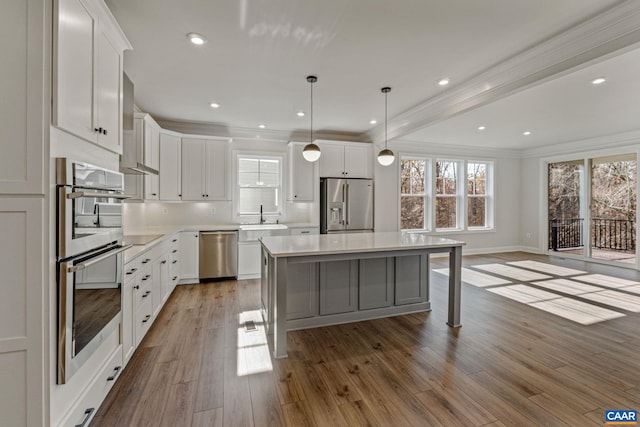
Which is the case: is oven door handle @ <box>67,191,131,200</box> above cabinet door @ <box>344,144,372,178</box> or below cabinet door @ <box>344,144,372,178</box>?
below

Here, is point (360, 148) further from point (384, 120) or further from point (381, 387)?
point (381, 387)

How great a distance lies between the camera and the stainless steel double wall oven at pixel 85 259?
1374 mm

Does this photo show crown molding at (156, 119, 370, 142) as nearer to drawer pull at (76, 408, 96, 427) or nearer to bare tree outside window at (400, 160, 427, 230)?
bare tree outside window at (400, 160, 427, 230)

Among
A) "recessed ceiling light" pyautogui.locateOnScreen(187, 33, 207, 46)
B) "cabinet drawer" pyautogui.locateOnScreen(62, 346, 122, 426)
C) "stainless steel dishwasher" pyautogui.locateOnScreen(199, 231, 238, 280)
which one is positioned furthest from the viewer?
"stainless steel dishwasher" pyautogui.locateOnScreen(199, 231, 238, 280)

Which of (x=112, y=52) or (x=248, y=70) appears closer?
(x=112, y=52)

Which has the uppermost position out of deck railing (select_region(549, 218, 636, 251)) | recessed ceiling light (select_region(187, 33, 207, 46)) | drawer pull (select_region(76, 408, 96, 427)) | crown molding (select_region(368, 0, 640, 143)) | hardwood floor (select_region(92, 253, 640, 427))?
recessed ceiling light (select_region(187, 33, 207, 46))

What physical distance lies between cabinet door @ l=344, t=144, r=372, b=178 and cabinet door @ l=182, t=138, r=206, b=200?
2.64 meters

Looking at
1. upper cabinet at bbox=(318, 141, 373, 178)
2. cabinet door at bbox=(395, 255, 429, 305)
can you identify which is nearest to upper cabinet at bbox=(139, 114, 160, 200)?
upper cabinet at bbox=(318, 141, 373, 178)

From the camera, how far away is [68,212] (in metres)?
1.39

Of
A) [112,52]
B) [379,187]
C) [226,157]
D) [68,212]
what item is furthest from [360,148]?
[68,212]

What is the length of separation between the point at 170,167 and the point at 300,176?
2176 millimetres

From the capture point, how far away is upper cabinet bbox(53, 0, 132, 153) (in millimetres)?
1364

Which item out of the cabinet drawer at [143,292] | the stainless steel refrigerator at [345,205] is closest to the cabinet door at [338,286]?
the cabinet drawer at [143,292]

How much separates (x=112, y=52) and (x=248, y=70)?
1.41m
